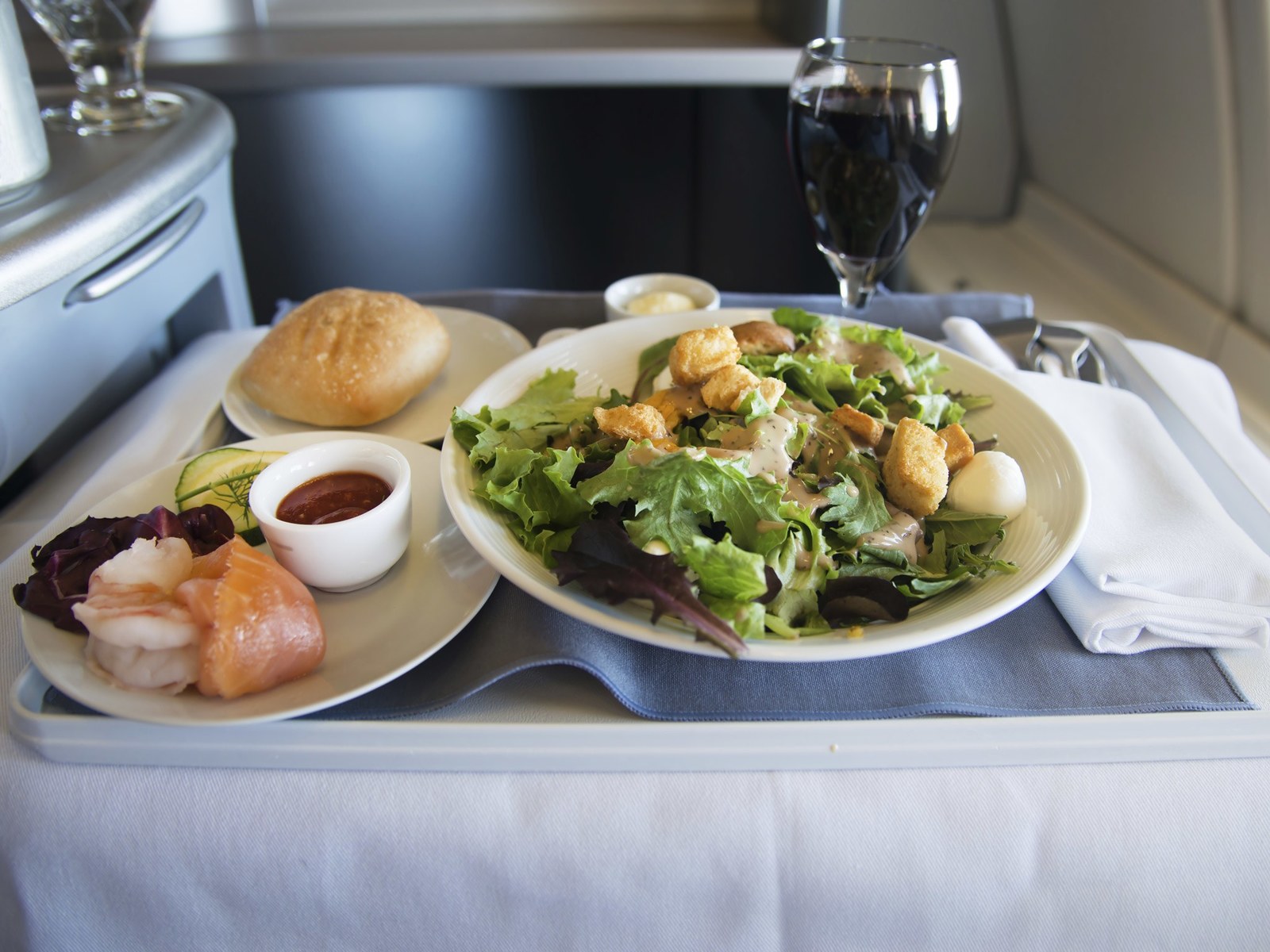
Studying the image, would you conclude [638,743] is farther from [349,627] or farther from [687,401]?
[687,401]

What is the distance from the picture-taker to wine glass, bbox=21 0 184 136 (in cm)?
160

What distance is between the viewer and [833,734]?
89 centimetres

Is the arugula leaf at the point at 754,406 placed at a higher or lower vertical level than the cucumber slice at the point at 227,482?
higher

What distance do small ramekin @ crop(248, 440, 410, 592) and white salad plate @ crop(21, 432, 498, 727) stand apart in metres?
0.04

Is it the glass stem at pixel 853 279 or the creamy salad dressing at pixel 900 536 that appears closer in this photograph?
the creamy salad dressing at pixel 900 536

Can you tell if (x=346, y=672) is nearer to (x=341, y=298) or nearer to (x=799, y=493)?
(x=799, y=493)

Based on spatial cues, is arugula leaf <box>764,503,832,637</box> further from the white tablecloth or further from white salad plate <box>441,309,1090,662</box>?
the white tablecloth

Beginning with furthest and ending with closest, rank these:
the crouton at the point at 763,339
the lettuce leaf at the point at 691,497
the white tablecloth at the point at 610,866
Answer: the crouton at the point at 763,339 < the lettuce leaf at the point at 691,497 < the white tablecloth at the point at 610,866

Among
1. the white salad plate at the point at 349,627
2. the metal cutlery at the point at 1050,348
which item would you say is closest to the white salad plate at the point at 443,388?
the white salad plate at the point at 349,627

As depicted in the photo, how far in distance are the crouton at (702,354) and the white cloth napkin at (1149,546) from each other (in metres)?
0.46

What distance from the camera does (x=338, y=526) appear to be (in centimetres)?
99

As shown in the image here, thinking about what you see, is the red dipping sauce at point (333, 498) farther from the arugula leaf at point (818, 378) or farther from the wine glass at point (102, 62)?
the wine glass at point (102, 62)

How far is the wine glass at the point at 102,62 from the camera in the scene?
160cm

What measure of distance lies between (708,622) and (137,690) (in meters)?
0.55
